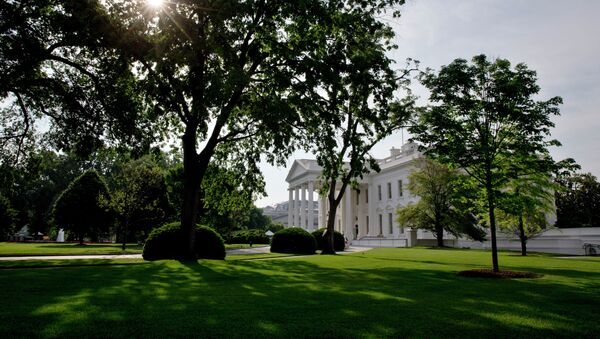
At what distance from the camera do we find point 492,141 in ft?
42.1

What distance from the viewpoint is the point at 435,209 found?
129 feet

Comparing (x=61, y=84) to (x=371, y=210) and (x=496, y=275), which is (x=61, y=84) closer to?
(x=496, y=275)

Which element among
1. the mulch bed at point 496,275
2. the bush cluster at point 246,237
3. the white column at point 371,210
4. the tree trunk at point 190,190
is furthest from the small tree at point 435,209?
the mulch bed at point 496,275

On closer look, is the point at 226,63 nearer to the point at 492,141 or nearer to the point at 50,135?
the point at 492,141

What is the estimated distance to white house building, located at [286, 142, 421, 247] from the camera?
53562 mm

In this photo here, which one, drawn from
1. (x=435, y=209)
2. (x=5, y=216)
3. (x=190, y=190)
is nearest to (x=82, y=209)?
(x=5, y=216)

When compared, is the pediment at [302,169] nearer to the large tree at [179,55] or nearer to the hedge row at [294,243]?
the hedge row at [294,243]

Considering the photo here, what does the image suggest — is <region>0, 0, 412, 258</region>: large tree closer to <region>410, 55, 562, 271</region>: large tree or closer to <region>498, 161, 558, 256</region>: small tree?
<region>410, 55, 562, 271</region>: large tree

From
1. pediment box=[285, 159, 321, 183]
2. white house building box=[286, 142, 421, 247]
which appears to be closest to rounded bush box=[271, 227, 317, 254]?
white house building box=[286, 142, 421, 247]

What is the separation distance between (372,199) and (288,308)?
5572cm

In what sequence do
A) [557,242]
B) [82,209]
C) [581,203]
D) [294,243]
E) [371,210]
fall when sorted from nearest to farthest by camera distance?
[294,243], [557,242], [82,209], [581,203], [371,210]

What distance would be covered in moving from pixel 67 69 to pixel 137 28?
24.4 feet

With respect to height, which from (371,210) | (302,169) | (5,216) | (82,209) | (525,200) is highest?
(302,169)

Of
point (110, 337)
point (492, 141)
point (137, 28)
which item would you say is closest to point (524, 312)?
point (110, 337)
